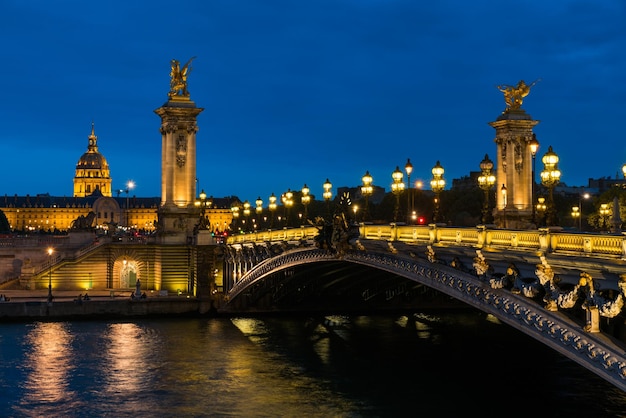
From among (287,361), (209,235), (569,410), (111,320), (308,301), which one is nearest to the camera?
(569,410)

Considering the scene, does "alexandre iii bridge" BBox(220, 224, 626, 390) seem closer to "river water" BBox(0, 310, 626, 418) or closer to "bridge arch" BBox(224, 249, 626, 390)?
"bridge arch" BBox(224, 249, 626, 390)

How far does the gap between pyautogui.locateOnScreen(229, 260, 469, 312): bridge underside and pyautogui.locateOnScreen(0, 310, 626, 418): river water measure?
304cm

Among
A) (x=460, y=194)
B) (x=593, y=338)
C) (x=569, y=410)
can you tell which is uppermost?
(x=460, y=194)

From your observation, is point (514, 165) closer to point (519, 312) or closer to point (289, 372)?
point (289, 372)

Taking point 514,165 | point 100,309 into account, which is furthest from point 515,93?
point 100,309

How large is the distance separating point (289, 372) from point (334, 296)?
880 inches

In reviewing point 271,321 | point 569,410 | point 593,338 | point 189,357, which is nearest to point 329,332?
point 271,321

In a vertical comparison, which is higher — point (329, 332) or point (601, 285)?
point (601, 285)

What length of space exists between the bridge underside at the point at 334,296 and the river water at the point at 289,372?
304cm

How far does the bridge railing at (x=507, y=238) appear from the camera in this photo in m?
20.5

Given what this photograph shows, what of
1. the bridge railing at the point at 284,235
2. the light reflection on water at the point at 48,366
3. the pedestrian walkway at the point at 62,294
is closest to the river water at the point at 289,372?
the light reflection on water at the point at 48,366

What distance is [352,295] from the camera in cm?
6444

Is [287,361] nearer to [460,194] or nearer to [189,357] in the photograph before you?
[189,357]

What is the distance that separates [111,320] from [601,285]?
4376 cm
